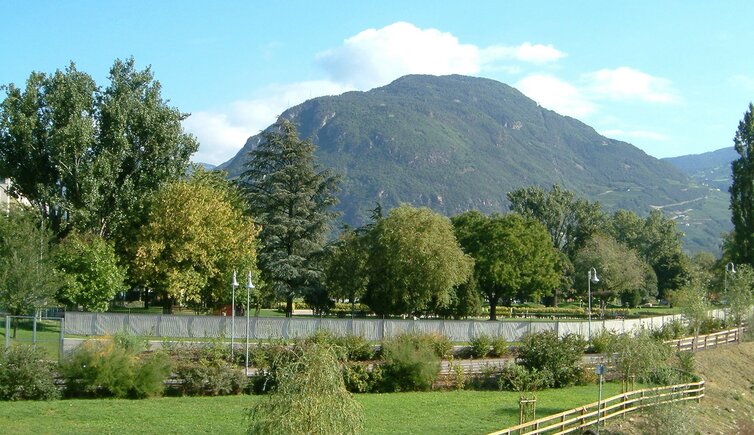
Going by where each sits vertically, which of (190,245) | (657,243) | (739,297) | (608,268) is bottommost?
(739,297)

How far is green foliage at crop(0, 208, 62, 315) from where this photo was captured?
5009 centimetres

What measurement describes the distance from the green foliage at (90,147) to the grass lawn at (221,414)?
29.0 meters

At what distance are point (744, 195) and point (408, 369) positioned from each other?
58.7 metres

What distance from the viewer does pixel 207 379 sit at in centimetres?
3850

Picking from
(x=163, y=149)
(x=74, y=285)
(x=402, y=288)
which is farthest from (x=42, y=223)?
(x=402, y=288)

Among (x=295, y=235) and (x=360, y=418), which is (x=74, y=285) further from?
(x=360, y=418)

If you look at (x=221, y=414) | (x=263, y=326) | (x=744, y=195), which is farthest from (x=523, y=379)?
(x=744, y=195)

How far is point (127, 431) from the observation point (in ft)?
92.5

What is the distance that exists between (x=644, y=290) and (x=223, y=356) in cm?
9366

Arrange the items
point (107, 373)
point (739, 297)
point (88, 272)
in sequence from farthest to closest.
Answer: point (739, 297), point (88, 272), point (107, 373)

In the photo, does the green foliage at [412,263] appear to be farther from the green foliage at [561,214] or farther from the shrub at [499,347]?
the green foliage at [561,214]

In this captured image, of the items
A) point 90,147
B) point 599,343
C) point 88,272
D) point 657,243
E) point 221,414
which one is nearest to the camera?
point 221,414

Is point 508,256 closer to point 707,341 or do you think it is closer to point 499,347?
point 707,341

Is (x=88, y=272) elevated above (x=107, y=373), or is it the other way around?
(x=88, y=272)
